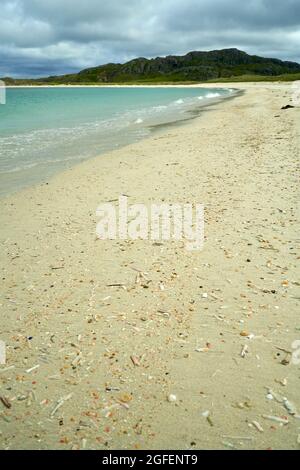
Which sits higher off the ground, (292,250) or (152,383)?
(292,250)

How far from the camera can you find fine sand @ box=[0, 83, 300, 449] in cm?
331

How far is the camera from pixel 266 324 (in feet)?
14.9

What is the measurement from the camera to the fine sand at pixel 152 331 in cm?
331

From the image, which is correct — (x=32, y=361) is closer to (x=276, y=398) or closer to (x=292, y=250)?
(x=276, y=398)

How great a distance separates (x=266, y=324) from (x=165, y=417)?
192cm

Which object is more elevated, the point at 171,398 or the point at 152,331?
the point at 152,331

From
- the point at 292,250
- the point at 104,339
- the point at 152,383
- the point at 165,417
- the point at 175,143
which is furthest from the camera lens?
the point at 175,143

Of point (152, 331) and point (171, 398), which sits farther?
point (152, 331)

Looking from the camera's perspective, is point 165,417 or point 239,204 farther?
point 239,204

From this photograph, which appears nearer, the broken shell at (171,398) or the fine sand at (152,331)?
the fine sand at (152,331)

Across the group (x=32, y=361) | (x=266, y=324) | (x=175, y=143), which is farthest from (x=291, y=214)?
(x=175, y=143)

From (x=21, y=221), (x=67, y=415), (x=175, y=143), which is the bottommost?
(x=67, y=415)

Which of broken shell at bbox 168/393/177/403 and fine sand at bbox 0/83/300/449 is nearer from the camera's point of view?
fine sand at bbox 0/83/300/449

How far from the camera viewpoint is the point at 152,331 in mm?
4508
